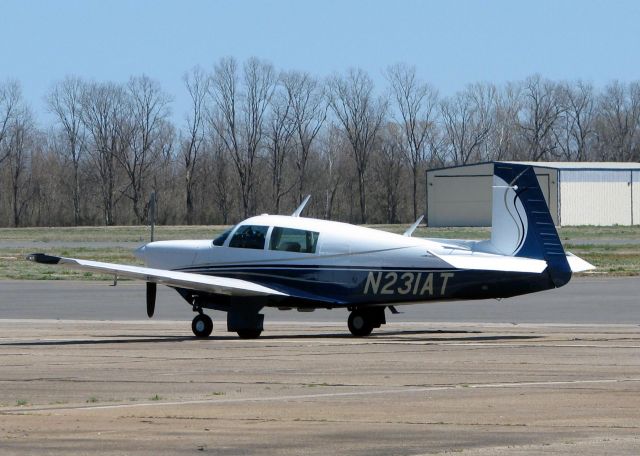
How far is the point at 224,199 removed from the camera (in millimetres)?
123562

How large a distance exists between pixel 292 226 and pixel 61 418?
1029 cm

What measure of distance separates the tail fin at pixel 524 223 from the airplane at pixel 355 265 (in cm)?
2

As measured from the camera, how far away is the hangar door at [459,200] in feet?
295

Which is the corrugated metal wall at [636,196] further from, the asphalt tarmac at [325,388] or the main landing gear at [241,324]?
the main landing gear at [241,324]

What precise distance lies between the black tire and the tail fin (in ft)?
13.5

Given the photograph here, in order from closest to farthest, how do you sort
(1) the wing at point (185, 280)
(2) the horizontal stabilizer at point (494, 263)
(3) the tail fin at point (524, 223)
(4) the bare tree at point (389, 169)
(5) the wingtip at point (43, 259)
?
1. (5) the wingtip at point (43, 259)
2. (2) the horizontal stabilizer at point (494, 263)
3. (3) the tail fin at point (524, 223)
4. (1) the wing at point (185, 280)
5. (4) the bare tree at point (389, 169)

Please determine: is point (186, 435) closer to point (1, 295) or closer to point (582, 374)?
point (582, 374)

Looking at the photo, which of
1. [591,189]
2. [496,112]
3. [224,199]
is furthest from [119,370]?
[496,112]

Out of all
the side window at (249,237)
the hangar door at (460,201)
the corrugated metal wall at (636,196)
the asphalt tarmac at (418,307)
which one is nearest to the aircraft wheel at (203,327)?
the side window at (249,237)

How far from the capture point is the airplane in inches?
778

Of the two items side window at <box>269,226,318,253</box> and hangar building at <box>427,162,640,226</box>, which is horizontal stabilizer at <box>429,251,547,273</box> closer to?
side window at <box>269,226,318,253</box>

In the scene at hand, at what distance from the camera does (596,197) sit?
89.2m

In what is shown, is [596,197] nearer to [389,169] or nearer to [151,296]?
[389,169]

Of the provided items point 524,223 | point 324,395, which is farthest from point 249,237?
point 324,395
